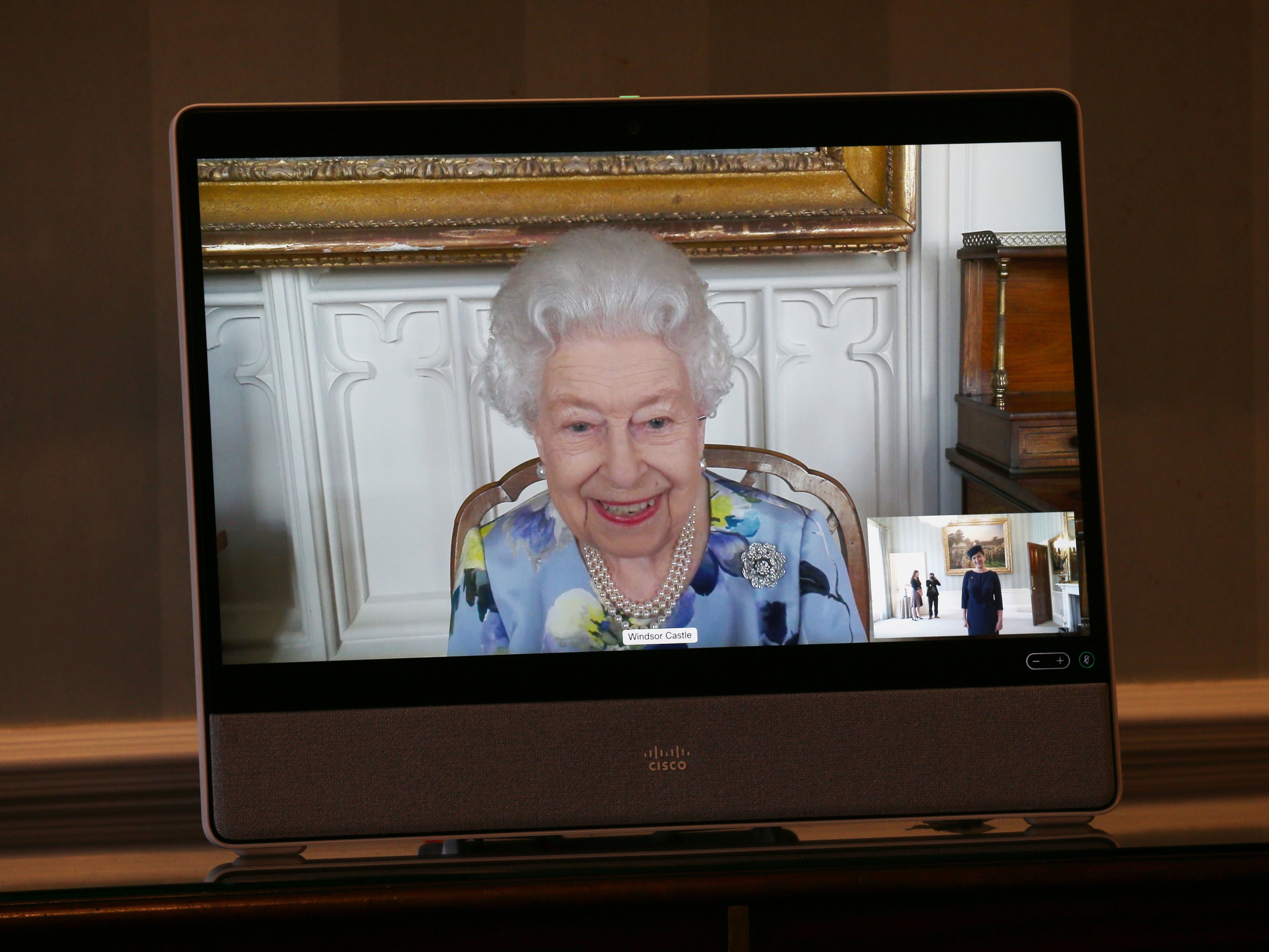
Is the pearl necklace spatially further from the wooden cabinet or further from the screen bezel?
the wooden cabinet

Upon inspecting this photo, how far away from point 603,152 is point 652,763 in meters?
0.52

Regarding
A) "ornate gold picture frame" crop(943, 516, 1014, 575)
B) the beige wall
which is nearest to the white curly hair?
"ornate gold picture frame" crop(943, 516, 1014, 575)

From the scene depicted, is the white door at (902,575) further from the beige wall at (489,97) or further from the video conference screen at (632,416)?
the beige wall at (489,97)

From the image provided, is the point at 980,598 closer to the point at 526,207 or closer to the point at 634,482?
the point at 634,482

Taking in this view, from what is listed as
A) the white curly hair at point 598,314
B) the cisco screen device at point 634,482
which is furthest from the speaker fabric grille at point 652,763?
the white curly hair at point 598,314

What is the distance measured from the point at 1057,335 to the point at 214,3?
98cm

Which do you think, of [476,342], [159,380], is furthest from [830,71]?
[159,380]

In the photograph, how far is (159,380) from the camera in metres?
1.06

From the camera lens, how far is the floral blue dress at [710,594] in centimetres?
76

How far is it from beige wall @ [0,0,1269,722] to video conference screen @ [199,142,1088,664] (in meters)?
0.36

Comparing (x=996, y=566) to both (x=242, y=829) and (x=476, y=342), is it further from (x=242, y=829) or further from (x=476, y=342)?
(x=242, y=829)

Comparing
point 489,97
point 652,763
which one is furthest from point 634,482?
point 489,97

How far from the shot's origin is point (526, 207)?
758 millimetres

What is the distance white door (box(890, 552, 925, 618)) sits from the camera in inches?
30.0
